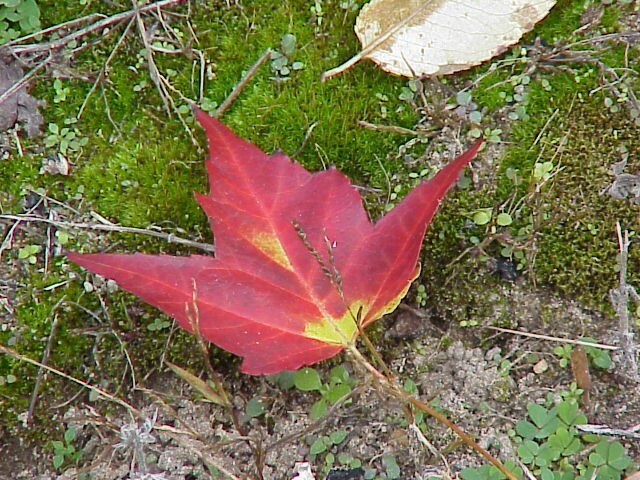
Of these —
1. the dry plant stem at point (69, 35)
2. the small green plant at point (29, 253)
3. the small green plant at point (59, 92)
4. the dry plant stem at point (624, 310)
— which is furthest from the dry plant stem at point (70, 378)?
the dry plant stem at point (624, 310)

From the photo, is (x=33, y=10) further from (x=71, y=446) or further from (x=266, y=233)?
(x=71, y=446)

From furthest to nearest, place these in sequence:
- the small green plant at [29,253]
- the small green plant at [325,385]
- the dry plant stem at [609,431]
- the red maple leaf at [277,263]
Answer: the small green plant at [29,253] < the small green plant at [325,385] < the dry plant stem at [609,431] < the red maple leaf at [277,263]

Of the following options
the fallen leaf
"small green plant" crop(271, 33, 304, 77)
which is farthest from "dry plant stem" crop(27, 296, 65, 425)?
the fallen leaf

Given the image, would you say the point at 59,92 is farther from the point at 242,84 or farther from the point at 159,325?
the point at 159,325

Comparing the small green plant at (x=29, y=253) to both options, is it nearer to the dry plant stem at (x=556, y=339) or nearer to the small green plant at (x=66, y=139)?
the small green plant at (x=66, y=139)

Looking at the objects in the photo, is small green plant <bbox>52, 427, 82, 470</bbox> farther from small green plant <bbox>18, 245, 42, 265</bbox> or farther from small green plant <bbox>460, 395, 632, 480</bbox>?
small green plant <bbox>460, 395, 632, 480</bbox>

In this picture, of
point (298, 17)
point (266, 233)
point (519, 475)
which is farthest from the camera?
point (298, 17)

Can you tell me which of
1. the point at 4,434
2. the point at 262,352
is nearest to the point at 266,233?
the point at 262,352
